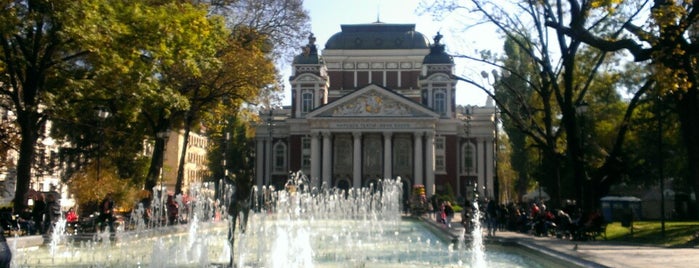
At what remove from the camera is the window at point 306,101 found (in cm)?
7200

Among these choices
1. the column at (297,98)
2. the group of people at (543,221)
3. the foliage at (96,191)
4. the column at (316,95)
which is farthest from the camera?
the column at (297,98)

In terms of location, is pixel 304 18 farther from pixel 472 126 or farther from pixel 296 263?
pixel 472 126

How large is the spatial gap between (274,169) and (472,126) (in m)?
21.6

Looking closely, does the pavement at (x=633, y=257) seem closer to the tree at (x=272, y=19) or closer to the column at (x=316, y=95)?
the tree at (x=272, y=19)

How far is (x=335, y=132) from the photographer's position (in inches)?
2645

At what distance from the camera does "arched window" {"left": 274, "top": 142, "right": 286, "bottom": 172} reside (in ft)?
240

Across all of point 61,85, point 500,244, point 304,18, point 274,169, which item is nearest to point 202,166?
point 274,169

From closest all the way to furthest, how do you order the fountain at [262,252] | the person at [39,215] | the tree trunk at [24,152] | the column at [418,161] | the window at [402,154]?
the fountain at [262,252]
the tree trunk at [24,152]
the person at [39,215]
the column at [418,161]
the window at [402,154]

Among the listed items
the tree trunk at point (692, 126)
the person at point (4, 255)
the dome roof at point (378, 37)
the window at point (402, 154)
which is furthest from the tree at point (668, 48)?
the dome roof at point (378, 37)

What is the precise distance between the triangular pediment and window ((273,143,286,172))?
26.5ft

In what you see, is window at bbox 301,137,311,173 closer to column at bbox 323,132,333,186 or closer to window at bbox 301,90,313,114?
window at bbox 301,90,313,114

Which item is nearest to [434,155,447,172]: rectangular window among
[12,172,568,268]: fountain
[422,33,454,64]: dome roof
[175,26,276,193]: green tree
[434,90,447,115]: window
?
[434,90,447,115]: window

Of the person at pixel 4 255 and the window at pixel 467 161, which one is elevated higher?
the window at pixel 467 161

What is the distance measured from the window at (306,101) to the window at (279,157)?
490cm
